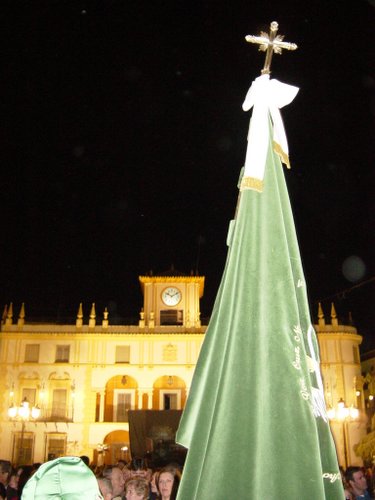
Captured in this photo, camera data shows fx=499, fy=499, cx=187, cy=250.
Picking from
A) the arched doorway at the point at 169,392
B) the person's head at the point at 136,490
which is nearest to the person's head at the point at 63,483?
the person's head at the point at 136,490

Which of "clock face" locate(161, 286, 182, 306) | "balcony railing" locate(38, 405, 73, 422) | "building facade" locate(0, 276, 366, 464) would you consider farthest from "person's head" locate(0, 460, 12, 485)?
"clock face" locate(161, 286, 182, 306)

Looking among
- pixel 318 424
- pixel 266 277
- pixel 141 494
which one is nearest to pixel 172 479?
pixel 141 494

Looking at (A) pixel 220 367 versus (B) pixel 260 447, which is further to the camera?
(A) pixel 220 367

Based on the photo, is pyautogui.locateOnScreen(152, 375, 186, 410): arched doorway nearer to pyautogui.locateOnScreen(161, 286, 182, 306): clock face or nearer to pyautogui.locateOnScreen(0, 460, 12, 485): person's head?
pyautogui.locateOnScreen(161, 286, 182, 306): clock face

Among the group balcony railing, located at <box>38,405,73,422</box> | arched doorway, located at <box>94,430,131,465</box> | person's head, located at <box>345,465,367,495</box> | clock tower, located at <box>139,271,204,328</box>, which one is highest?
clock tower, located at <box>139,271,204,328</box>

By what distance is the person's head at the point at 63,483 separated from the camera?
8.73ft

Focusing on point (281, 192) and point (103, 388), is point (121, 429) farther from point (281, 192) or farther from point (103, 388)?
point (281, 192)

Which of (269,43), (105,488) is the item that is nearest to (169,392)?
(105,488)

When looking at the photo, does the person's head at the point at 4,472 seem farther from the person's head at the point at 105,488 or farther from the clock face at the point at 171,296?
the clock face at the point at 171,296

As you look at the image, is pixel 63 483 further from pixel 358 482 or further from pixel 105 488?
pixel 358 482

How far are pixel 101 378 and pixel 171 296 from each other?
9500mm

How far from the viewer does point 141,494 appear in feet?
17.0

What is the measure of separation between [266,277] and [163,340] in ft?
126

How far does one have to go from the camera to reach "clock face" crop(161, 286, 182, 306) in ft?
147
